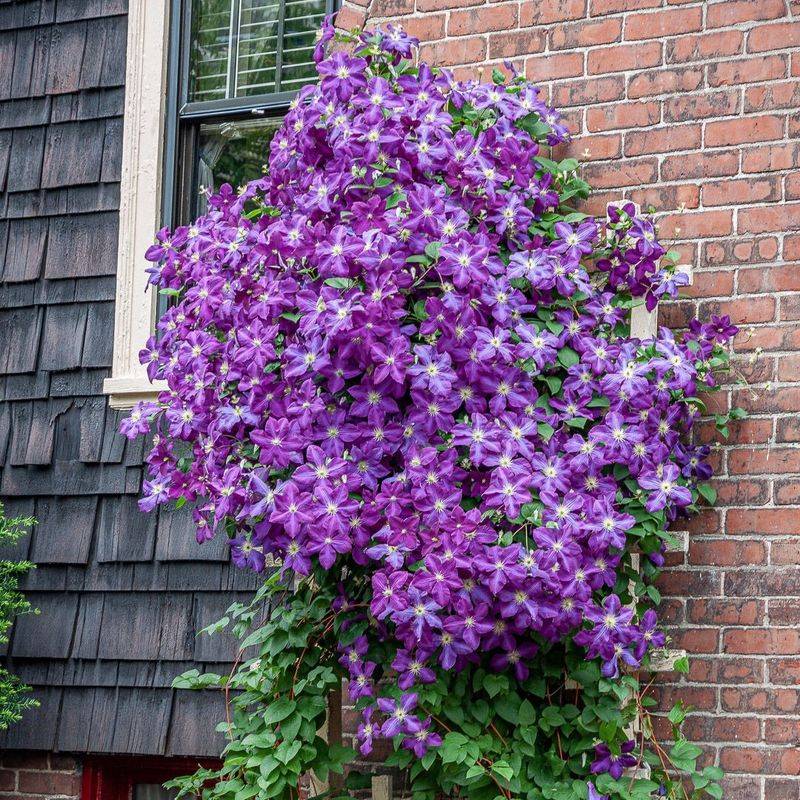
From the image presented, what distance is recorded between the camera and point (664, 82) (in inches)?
140

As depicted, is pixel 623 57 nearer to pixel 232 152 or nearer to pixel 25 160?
pixel 232 152

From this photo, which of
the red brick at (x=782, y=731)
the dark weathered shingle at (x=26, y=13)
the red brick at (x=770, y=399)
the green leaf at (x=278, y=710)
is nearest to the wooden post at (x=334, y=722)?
the green leaf at (x=278, y=710)

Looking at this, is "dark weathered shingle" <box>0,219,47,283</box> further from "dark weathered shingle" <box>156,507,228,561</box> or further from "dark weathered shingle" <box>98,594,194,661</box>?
"dark weathered shingle" <box>98,594,194,661</box>

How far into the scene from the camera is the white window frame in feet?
13.9

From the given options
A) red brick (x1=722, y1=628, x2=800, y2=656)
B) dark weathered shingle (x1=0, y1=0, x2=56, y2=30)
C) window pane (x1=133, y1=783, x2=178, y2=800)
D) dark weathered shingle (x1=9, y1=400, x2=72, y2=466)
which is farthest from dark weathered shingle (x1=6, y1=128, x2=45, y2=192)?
red brick (x1=722, y1=628, x2=800, y2=656)

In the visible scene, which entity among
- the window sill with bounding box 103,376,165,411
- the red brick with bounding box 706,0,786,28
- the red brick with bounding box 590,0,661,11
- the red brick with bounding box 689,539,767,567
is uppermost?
the red brick with bounding box 590,0,661,11

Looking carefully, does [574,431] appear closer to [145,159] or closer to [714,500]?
[714,500]

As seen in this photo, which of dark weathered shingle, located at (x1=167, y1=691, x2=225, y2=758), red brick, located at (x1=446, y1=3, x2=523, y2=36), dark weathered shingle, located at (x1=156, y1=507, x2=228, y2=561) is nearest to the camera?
red brick, located at (x1=446, y1=3, x2=523, y2=36)

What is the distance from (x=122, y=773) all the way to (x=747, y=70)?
9.48 feet

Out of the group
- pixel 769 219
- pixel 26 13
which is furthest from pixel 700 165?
pixel 26 13

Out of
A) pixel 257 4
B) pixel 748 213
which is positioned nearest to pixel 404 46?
pixel 748 213

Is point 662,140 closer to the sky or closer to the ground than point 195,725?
closer to the sky

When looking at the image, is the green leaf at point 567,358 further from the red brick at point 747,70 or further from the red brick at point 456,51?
the red brick at point 456,51

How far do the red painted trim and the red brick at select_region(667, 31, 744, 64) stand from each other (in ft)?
8.45
